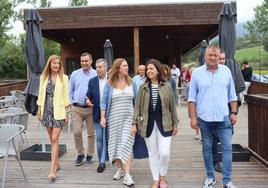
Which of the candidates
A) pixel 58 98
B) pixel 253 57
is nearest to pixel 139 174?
pixel 58 98

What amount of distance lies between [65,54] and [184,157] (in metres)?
17.7

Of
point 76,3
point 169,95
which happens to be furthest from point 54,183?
point 76,3

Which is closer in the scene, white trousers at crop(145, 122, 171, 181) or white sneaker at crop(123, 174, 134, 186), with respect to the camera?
white trousers at crop(145, 122, 171, 181)

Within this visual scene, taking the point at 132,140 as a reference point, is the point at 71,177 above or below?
below

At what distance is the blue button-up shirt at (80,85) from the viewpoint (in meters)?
6.85

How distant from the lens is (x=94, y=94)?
6.53 m

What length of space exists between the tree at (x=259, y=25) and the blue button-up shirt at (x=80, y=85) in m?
28.6

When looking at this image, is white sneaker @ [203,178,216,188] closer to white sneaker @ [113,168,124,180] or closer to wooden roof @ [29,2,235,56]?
white sneaker @ [113,168,124,180]

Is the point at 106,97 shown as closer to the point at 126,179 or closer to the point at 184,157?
the point at 126,179

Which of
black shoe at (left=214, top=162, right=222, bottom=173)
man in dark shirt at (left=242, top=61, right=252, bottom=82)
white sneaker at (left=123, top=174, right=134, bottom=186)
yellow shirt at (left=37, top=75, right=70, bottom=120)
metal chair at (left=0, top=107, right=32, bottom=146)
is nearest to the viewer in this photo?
white sneaker at (left=123, top=174, right=134, bottom=186)

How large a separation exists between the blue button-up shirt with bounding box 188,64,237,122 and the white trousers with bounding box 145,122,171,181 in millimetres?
508

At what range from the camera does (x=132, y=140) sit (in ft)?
19.2

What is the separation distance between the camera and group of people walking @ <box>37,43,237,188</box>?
5.21 meters

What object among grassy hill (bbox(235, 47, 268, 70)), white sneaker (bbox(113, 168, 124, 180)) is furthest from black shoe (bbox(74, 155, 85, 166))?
grassy hill (bbox(235, 47, 268, 70))
